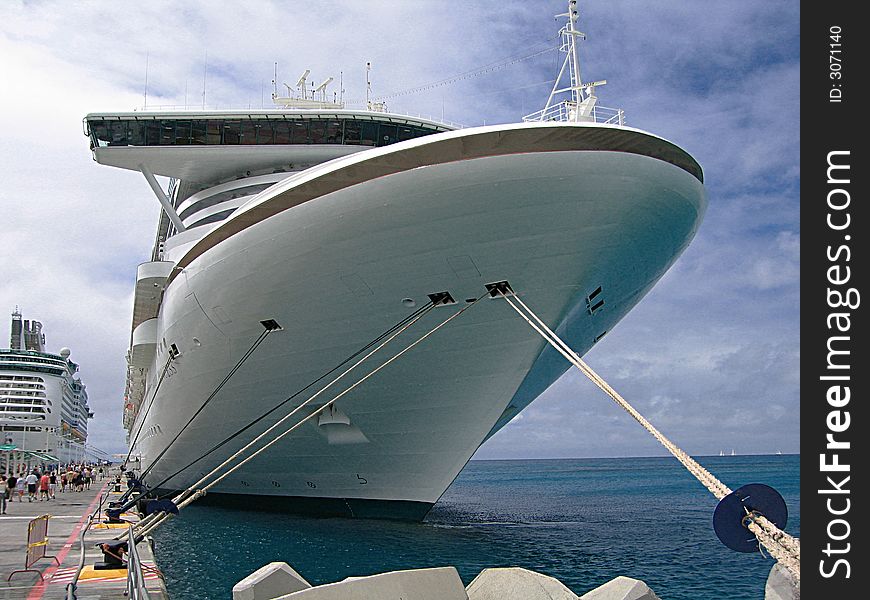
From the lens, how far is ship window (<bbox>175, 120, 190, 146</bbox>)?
17266 millimetres

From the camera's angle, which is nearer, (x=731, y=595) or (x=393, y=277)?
(x=393, y=277)

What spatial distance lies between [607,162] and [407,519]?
863 centimetres

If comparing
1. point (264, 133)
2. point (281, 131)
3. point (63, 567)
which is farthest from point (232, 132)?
point (63, 567)

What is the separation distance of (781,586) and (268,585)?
4.83m

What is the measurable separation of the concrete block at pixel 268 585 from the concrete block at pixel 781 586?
4699mm

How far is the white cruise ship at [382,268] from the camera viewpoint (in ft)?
34.7

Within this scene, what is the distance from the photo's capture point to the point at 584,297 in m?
12.2

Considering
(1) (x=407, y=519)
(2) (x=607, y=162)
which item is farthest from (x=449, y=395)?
(2) (x=607, y=162)

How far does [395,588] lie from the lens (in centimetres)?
710

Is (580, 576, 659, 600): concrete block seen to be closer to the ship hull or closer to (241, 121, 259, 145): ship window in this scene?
the ship hull
